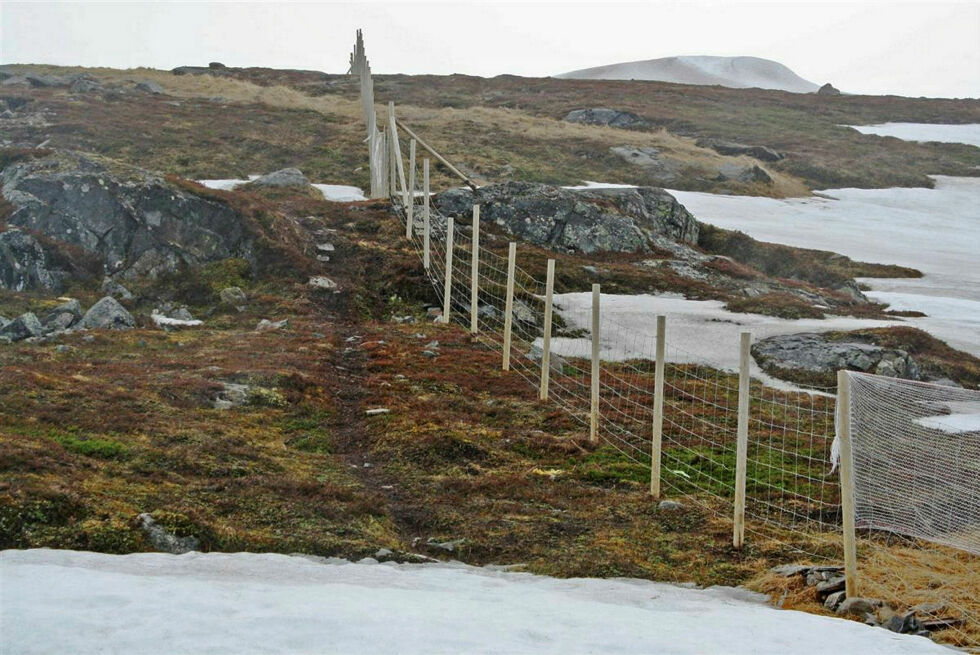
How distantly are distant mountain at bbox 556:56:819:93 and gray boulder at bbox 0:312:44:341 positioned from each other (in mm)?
103285

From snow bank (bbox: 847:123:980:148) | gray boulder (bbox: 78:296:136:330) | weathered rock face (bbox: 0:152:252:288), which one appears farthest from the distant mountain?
gray boulder (bbox: 78:296:136:330)

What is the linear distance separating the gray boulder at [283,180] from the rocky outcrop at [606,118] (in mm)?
28916

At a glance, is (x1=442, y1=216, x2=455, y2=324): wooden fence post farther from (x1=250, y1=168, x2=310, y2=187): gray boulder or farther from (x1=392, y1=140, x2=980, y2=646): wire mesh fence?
(x1=250, y1=168, x2=310, y2=187): gray boulder

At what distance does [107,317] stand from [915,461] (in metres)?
15.1

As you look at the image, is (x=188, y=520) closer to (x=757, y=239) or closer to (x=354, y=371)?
(x=354, y=371)

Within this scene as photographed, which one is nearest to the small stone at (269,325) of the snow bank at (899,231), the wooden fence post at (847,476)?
the wooden fence post at (847,476)

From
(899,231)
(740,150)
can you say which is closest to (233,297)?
(899,231)

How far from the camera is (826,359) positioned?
1848cm

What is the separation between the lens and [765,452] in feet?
43.4

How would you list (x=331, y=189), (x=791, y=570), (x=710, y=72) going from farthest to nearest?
(x=710, y=72) < (x=331, y=189) < (x=791, y=570)

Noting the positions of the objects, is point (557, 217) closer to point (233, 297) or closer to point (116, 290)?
point (233, 297)

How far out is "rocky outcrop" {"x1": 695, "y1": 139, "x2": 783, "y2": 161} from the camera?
53656 mm

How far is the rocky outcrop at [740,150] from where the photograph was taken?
176 feet

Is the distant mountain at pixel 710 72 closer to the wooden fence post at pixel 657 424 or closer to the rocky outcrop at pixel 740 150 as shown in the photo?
the rocky outcrop at pixel 740 150
